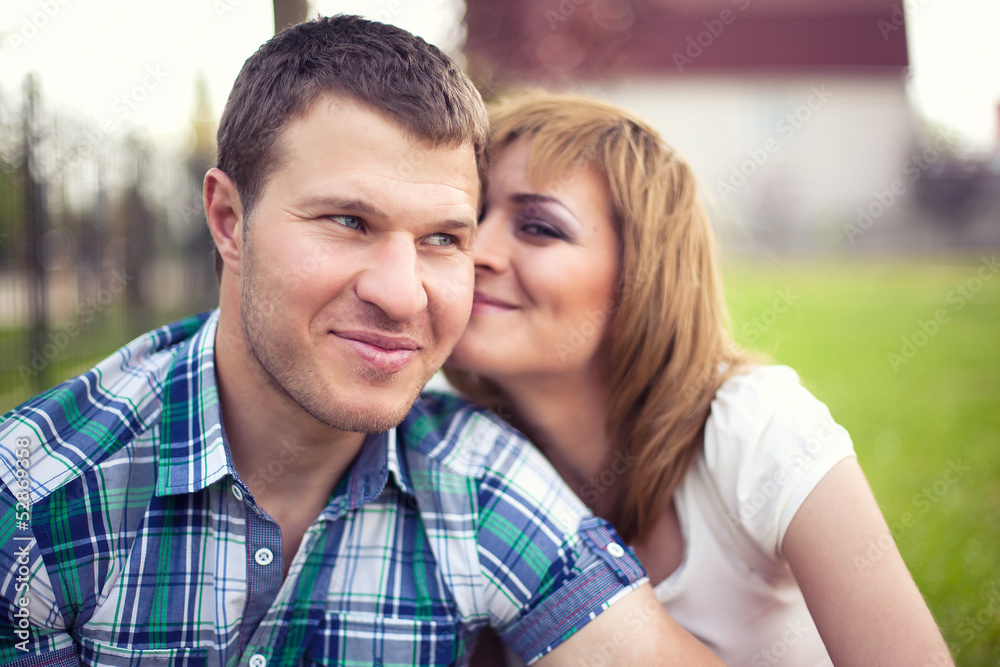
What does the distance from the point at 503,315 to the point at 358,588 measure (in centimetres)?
106

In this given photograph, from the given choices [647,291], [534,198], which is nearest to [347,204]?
[534,198]

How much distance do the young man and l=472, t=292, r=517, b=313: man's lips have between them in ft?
1.61

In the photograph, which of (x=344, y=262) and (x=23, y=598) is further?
(x=344, y=262)

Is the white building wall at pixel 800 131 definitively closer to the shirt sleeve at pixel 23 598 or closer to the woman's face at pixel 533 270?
the woman's face at pixel 533 270

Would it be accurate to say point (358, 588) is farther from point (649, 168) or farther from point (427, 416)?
point (649, 168)

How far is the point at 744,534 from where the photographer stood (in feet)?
7.57

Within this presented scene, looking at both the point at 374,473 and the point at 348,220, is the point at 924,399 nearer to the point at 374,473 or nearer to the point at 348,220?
the point at 374,473

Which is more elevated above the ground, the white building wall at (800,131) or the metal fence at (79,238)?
the white building wall at (800,131)

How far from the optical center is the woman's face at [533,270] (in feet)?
8.46

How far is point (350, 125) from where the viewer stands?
6.22ft

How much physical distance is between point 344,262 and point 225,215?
0.52 meters

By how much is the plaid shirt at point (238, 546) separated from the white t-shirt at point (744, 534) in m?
0.43

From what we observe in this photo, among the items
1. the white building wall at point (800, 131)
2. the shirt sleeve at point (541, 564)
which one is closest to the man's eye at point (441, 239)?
the shirt sleeve at point (541, 564)

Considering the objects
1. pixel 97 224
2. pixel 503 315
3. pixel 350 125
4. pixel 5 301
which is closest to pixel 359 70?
pixel 350 125
